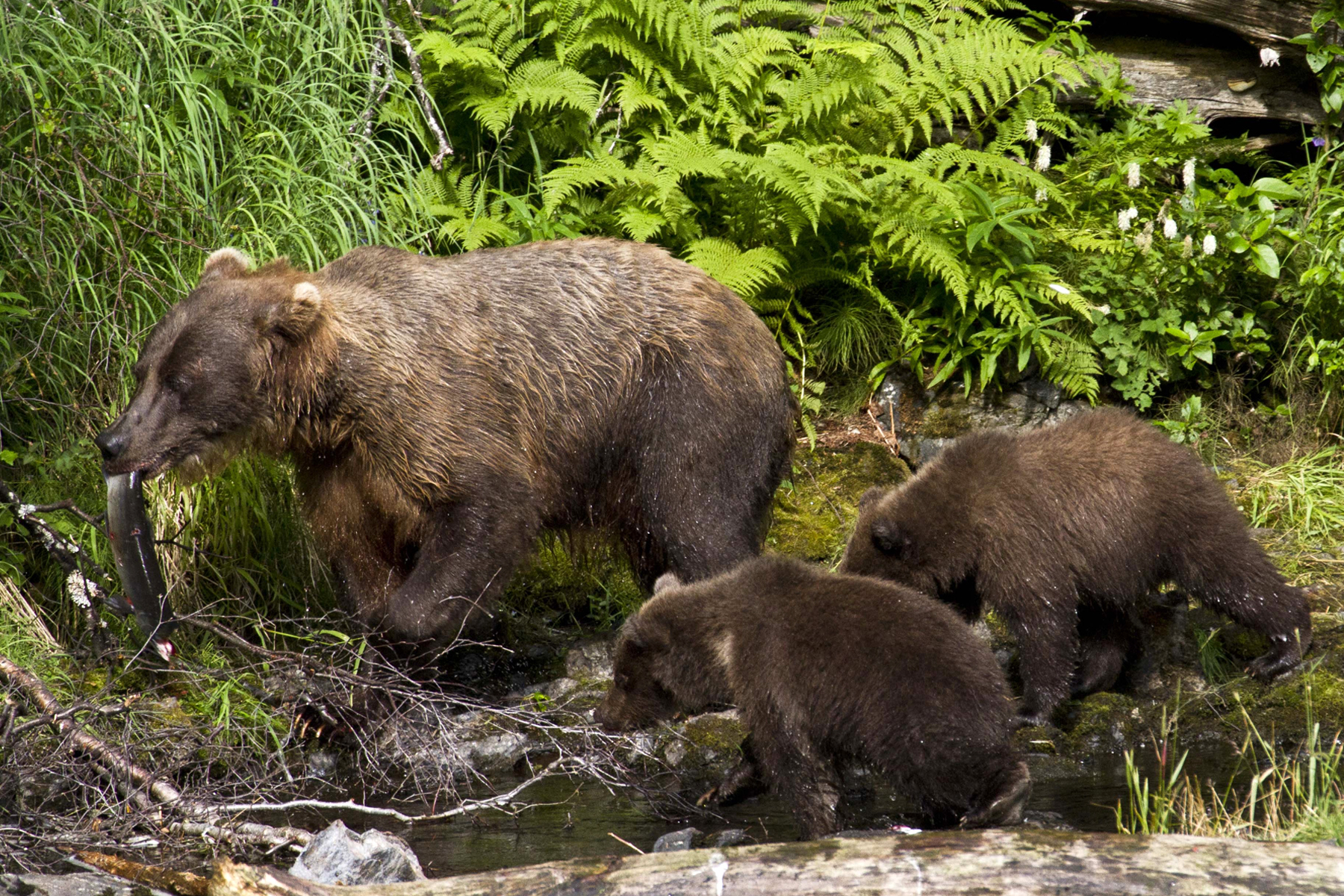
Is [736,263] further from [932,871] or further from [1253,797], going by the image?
[932,871]

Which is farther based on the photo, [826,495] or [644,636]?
[826,495]

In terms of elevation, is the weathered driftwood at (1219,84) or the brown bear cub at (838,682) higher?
the weathered driftwood at (1219,84)

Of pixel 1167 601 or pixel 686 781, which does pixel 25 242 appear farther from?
pixel 1167 601

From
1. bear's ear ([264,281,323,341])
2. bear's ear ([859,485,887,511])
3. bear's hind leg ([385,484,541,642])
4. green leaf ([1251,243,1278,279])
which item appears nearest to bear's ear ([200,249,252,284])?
bear's ear ([264,281,323,341])

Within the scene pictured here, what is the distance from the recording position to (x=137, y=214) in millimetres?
6945

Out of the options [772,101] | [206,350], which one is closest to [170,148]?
[206,350]

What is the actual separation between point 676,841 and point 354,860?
3.82ft

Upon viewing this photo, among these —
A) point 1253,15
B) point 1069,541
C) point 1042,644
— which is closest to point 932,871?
point 1042,644

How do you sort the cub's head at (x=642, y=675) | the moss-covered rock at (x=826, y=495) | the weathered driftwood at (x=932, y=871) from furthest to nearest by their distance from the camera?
1. the moss-covered rock at (x=826, y=495)
2. the cub's head at (x=642, y=675)
3. the weathered driftwood at (x=932, y=871)

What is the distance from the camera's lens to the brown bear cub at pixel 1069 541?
19.6 feet

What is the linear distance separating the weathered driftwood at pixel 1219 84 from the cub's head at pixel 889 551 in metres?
4.93

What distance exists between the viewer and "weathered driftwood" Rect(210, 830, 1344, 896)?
347 cm

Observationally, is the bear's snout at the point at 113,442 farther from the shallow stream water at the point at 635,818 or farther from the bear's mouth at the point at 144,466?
the shallow stream water at the point at 635,818

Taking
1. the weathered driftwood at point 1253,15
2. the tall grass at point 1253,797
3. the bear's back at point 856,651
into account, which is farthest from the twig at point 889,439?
the bear's back at point 856,651
